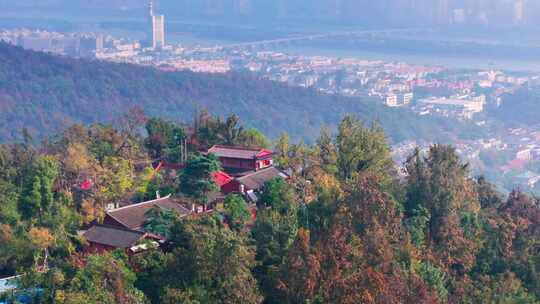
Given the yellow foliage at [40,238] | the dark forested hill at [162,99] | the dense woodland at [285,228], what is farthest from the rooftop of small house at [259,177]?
the dark forested hill at [162,99]

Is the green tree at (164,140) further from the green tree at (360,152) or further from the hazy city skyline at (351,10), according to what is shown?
the hazy city skyline at (351,10)

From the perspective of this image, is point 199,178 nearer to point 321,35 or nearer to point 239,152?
point 239,152

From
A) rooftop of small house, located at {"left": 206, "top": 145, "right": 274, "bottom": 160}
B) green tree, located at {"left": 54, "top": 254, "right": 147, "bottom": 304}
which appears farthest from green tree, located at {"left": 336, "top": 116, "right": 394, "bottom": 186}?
green tree, located at {"left": 54, "top": 254, "right": 147, "bottom": 304}

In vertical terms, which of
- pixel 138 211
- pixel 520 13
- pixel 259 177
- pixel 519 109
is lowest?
pixel 519 109

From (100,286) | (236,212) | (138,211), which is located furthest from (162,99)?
(100,286)

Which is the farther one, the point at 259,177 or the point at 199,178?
the point at 259,177

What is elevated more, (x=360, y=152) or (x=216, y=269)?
(x=360, y=152)

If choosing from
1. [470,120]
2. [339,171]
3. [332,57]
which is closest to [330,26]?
[332,57]
